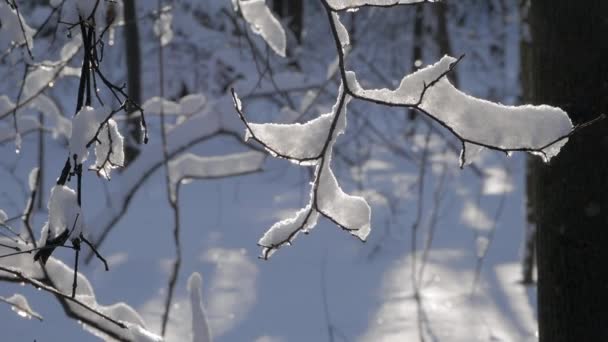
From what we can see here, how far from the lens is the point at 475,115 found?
131 centimetres

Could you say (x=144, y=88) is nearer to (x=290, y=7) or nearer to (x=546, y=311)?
(x=290, y=7)

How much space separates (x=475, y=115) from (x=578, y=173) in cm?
81

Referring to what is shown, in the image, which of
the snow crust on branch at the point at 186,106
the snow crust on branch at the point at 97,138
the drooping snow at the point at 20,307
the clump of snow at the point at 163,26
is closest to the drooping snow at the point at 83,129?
the snow crust on branch at the point at 97,138

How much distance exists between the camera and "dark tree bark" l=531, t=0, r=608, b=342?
1.97 m

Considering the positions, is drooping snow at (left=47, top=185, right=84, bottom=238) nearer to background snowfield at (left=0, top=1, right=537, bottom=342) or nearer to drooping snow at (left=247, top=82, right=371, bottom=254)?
drooping snow at (left=247, top=82, right=371, bottom=254)

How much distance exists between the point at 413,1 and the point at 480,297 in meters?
3.55

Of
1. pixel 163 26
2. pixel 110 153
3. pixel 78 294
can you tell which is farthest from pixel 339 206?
pixel 163 26

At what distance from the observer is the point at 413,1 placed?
1298 mm

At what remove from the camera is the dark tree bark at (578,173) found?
1966mm

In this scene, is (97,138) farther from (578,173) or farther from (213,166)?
(213,166)

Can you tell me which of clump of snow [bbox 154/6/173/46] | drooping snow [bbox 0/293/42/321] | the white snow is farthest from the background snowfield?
drooping snow [bbox 0/293/42/321]

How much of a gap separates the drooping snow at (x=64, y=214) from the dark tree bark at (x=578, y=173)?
127 centimetres

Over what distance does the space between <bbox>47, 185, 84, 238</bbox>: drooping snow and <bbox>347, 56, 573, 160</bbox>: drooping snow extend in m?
0.51

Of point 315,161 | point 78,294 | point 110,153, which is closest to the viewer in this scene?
point 315,161
